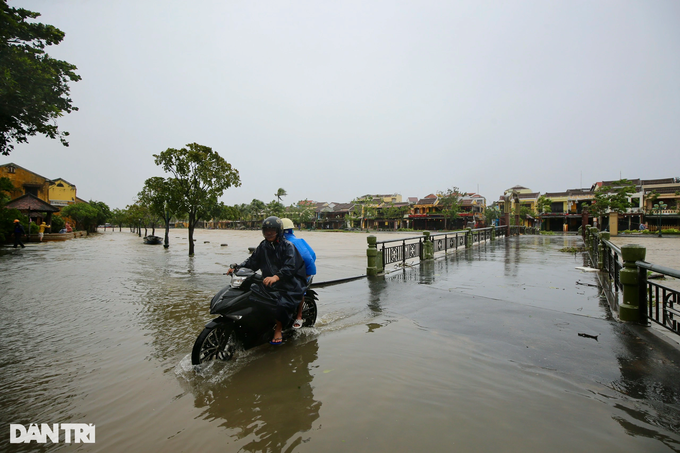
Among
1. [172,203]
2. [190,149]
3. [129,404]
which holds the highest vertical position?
[190,149]

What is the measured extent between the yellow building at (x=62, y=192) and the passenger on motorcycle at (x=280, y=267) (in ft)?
210

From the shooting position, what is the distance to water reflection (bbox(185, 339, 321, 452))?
8.25 ft

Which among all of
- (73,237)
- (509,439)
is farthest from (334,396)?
(73,237)

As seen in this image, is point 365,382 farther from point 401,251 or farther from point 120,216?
point 120,216

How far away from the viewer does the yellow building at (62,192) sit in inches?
2069

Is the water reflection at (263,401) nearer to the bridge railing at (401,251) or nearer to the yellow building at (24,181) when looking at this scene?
the bridge railing at (401,251)

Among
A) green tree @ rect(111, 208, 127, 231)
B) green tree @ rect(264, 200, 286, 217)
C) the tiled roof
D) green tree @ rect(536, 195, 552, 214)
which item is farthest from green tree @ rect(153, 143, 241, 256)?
green tree @ rect(264, 200, 286, 217)

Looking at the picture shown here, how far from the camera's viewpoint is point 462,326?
5078mm

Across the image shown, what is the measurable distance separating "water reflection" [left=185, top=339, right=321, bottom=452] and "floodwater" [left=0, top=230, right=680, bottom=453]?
15 mm

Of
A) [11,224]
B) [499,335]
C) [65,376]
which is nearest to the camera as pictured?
[65,376]

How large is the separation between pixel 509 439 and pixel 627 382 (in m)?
1.79

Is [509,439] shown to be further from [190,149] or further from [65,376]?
[190,149]

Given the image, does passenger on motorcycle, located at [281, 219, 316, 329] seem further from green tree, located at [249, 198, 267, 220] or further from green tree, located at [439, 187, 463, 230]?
green tree, located at [249, 198, 267, 220]

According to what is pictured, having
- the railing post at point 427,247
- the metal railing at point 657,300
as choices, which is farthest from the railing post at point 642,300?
the railing post at point 427,247
